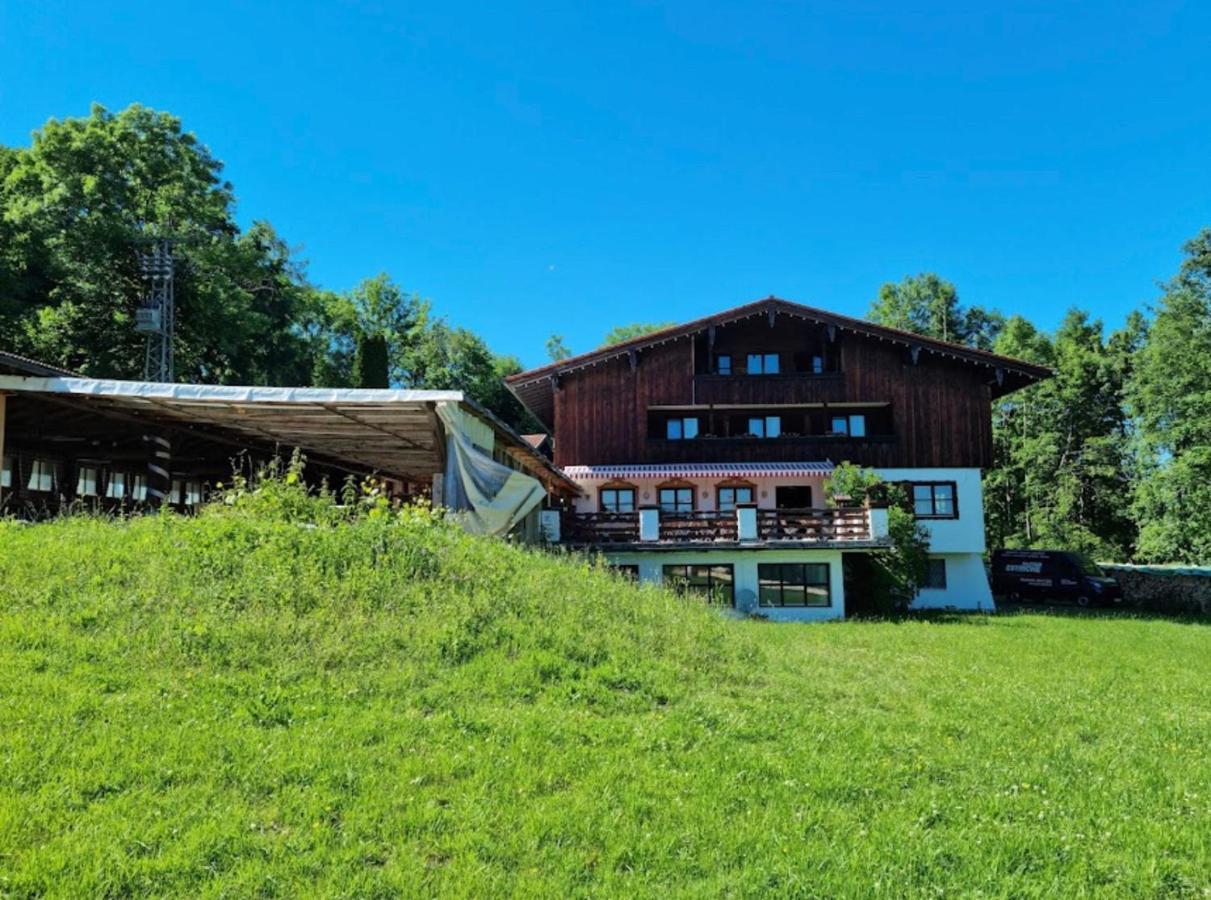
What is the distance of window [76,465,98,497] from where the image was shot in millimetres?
19250

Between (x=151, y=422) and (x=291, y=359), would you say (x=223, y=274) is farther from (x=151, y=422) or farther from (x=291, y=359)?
(x=151, y=422)

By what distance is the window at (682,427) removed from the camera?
93.9 ft

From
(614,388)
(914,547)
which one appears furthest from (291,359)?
(914,547)

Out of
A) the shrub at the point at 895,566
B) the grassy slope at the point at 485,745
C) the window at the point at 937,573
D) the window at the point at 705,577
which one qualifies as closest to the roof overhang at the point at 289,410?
the grassy slope at the point at 485,745

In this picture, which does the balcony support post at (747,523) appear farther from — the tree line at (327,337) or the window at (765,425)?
the tree line at (327,337)

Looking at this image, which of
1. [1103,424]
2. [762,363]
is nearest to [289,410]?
[762,363]

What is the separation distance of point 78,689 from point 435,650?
105 inches

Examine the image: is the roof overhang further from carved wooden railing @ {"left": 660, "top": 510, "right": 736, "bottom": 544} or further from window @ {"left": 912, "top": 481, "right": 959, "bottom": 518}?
window @ {"left": 912, "top": 481, "right": 959, "bottom": 518}

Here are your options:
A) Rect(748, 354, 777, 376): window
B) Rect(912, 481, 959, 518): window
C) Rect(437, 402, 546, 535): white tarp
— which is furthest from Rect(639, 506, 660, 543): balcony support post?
Rect(912, 481, 959, 518): window

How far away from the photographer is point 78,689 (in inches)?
215

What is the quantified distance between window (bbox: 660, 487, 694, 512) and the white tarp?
14436 millimetres

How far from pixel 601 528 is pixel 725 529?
3517 millimetres

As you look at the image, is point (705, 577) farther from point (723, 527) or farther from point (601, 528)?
point (601, 528)

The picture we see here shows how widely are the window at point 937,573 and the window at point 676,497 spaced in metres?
8.43
